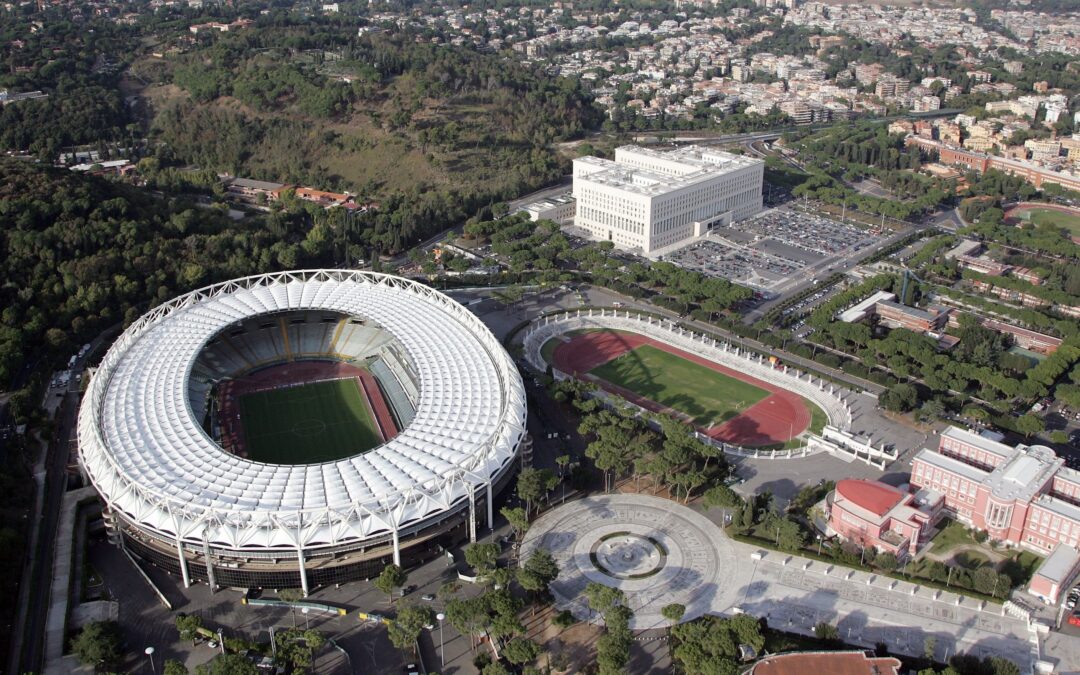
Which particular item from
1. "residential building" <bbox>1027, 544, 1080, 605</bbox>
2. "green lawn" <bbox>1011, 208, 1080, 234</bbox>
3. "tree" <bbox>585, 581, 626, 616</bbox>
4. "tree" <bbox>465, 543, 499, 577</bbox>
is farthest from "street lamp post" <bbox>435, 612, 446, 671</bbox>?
"green lawn" <bbox>1011, 208, 1080, 234</bbox>

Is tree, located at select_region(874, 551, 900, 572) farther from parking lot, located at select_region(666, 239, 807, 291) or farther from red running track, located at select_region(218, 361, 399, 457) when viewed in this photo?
parking lot, located at select_region(666, 239, 807, 291)

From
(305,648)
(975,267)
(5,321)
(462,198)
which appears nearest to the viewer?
(305,648)

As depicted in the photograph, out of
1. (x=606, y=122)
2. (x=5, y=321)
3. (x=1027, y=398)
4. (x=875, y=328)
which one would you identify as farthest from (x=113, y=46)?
(x=1027, y=398)

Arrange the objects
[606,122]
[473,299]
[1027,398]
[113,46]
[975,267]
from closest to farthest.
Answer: [1027,398] < [473,299] < [975,267] < [606,122] < [113,46]

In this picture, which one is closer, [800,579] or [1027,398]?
[800,579]

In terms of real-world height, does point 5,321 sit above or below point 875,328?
above

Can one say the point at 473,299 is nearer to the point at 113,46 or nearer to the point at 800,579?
the point at 800,579

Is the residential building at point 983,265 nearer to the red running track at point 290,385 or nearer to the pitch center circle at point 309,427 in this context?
the red running track at point 290,385
